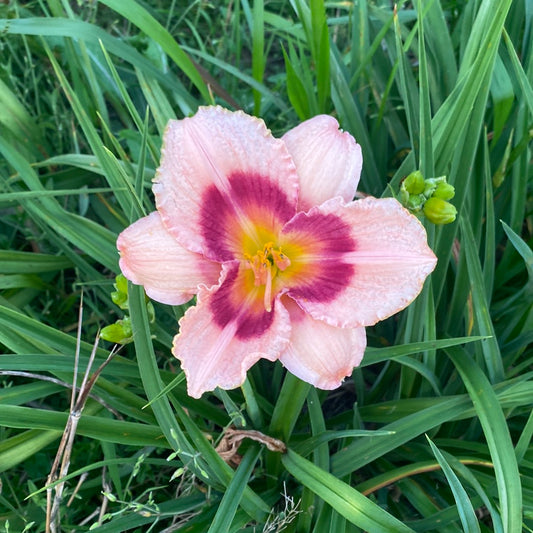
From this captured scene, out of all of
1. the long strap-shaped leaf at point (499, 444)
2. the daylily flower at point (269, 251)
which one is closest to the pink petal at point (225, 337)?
the daylily flower at point (269, 251)

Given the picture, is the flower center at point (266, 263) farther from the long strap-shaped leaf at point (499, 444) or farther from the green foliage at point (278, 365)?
the long strap-shaped leaf at point (499, 444)

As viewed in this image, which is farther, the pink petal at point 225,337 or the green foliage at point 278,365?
the green foliage at point 278,365

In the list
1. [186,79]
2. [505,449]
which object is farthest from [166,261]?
[186,79]

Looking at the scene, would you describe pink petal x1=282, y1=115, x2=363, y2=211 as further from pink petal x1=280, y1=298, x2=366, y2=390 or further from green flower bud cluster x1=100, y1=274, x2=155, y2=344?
green flower bud cluster x1=100, y1=274, x2=155, y2=344

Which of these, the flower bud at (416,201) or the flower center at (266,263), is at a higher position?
the flower bud at (416,201)

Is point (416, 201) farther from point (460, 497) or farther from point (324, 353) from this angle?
point (460, 497)

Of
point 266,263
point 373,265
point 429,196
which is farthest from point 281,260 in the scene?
point 429,196

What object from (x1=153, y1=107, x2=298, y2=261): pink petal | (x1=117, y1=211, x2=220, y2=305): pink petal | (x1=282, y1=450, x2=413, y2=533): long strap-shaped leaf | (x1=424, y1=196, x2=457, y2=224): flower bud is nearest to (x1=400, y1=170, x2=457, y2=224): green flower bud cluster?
(x1=424, y1=196, x2=457, y2=224): flower bud
